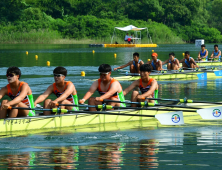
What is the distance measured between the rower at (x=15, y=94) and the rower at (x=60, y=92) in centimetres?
36

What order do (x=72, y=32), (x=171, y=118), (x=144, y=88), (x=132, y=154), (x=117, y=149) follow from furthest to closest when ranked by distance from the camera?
1. (x=72, y=32)
2. (x=144, y=88)
3. (x=171, y=118)
4. (x=117, y=149)
5. (x=132, y=154)

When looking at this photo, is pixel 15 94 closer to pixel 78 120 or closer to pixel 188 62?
pixel 78 120

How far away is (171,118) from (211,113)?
4.23 ft

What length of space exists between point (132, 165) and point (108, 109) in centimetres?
386

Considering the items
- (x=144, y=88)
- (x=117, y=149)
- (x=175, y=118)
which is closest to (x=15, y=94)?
(x=117, y=149)

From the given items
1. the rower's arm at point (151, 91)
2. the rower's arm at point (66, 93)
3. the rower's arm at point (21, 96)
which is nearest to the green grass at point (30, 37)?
the rower's arm at point (151, 91)

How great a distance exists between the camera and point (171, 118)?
419 inches

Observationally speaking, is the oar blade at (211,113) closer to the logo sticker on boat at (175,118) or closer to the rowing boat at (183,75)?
the logo sticker on boat at (175,118)

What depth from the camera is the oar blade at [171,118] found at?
10.6m

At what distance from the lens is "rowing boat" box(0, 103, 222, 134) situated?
9773 millimetres

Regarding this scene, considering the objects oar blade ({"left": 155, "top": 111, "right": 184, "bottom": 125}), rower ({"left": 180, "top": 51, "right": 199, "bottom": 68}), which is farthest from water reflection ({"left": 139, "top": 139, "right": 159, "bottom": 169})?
rower ({"left": 180, "top": 51, "right": 199, "bottom": 68})

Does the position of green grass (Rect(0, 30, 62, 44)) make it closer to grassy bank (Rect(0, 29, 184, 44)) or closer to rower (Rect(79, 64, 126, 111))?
grassy bank (Rect(0, 29, 184, 44))

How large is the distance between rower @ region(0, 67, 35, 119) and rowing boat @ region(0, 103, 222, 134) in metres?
0.25

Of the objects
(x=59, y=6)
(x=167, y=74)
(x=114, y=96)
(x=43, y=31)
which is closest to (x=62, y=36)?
(x=43, y=31)
